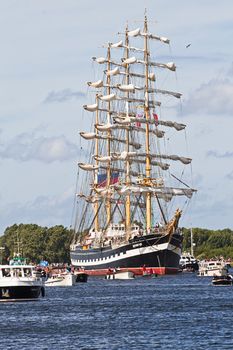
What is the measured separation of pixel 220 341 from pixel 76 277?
101694 mm

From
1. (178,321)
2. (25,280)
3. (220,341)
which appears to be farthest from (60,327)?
(25,280)

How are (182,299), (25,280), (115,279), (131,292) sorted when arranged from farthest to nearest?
(115,279)
(131,292)
(182,299)
(25,280)

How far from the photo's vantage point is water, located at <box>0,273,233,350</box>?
247 feet

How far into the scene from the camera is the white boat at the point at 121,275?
190725 millimetres

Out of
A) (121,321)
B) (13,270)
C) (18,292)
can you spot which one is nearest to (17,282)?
(13,270)

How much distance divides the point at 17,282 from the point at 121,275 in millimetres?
84774

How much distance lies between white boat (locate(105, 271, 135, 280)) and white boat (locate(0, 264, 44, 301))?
78.3 meters

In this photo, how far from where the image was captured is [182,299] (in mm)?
119312

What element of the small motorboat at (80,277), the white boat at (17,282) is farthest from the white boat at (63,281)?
the white boat at (17,282)

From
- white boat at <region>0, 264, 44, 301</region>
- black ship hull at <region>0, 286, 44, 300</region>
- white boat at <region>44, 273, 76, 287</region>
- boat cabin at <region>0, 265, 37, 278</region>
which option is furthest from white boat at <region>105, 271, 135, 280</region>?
boat cabin at <region>0, 265, 37, 278</region>

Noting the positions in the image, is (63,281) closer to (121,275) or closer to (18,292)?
(121,275)

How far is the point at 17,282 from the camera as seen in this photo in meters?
109

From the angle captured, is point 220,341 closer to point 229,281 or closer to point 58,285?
point 229,281

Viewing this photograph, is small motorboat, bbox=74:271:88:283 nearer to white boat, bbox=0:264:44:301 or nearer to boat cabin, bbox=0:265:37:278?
white boat, bbox=0:264:44:301
